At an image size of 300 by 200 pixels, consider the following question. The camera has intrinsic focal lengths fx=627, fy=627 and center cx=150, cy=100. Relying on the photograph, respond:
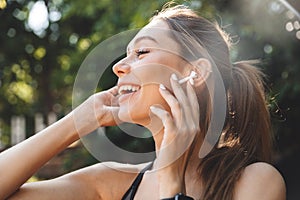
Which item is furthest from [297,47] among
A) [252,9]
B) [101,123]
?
[101,123]

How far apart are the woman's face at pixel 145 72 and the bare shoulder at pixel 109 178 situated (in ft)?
0.81

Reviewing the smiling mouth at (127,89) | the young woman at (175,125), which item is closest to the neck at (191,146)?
the young woman at (175,125)

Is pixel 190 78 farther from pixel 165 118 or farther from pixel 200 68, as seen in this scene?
pixel 165 118

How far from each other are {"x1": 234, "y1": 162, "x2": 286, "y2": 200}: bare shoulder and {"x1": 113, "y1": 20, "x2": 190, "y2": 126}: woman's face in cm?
27

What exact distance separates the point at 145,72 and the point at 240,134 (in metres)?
0.32

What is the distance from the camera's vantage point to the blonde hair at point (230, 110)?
169 centimetres

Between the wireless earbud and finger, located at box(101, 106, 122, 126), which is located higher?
the wireless earbud

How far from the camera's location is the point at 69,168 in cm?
514

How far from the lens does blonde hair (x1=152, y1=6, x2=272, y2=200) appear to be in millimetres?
1688

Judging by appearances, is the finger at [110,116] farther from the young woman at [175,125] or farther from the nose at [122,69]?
the nose at [122,69]

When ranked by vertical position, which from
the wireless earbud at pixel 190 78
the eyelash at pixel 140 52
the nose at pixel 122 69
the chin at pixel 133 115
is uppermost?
the eyelash at pixel 140 52

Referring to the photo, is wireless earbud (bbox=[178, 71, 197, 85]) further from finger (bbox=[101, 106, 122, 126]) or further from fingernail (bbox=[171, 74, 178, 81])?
finger (bbox=[101, 106, 122, 126])

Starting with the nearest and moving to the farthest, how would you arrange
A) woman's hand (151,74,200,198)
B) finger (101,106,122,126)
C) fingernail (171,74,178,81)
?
woman's hand (151,74,200,198) < fingernail (171,74,178,81) < finger (101,106,122,126)

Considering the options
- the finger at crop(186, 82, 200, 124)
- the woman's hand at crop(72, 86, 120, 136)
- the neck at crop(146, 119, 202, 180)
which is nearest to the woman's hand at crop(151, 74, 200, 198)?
the finger at crop(186, 82, 200, 124)
